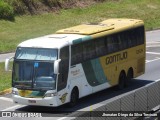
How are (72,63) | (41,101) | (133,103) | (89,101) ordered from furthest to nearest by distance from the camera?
(89,101), (72,63), (41,101), (133,103)

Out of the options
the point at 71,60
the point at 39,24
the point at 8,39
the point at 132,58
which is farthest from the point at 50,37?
the point at 39,24

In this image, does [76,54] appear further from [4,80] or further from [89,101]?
[4,80]

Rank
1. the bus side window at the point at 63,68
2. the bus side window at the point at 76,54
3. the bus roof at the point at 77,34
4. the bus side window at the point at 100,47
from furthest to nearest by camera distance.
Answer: the bus side window at the point at 100,47
the bus side window at the point at 76,54
the bus roof at the point at 77,34
the bus side window at the point at 63,68

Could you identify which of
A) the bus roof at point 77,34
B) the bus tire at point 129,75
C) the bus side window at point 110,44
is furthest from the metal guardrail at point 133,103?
the bus tire at point 129,75

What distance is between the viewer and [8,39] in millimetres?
41625

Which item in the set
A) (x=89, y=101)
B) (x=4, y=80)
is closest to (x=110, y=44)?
(x=89, y=101)

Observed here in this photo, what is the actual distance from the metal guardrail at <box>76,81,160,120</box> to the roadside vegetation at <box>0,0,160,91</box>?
21.2m

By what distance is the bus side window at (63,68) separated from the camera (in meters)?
20.2

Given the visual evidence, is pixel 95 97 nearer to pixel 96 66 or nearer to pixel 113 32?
pixel 96 66

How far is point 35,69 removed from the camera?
66.3 feet

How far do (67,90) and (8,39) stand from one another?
21691 mm

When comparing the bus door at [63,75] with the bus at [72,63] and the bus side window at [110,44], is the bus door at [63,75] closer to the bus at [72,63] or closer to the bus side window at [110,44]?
the bus at [72,63]

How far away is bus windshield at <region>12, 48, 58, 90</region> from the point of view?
20062 millimetres

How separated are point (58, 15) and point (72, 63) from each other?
104 feet
